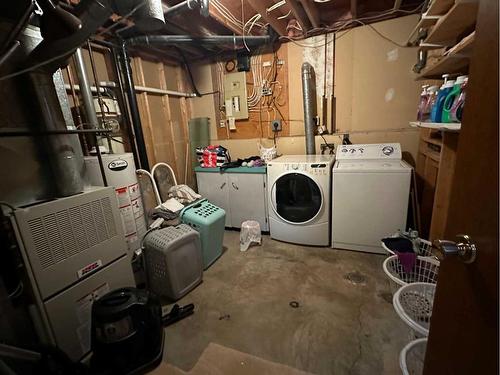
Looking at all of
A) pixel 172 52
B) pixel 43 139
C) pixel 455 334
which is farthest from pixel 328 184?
pixel 172 52

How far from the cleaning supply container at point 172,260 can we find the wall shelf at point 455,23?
2.10m

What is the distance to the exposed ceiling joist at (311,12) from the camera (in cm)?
214

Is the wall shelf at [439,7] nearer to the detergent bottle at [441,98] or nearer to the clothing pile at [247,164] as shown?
the detergent bottle at [441,98]

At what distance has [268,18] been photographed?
2262mm

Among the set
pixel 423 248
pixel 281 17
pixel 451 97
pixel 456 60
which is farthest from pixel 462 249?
pixel 281 17

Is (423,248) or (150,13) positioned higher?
(150,13)

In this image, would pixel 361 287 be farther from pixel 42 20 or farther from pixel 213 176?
pixel 42 20

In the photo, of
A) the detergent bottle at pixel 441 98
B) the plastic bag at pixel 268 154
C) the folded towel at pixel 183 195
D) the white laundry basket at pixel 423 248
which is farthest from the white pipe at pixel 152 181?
the detergent bottle at pixel 441 98

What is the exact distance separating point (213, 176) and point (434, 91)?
2294 mm

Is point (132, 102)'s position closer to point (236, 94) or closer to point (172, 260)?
point (236, 94)

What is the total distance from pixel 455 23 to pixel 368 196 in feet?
4.44

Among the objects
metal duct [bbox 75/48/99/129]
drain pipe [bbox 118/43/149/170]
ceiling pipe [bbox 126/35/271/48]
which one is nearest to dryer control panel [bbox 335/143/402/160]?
Answer: ceiling pipe [bbox 126/35/271/48]

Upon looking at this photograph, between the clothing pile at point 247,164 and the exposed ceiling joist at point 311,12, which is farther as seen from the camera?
the clothing pile at point 247,164

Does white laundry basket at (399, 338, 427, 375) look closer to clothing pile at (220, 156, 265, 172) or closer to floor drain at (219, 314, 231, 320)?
floor drain at (219, 314, 231, 320)
